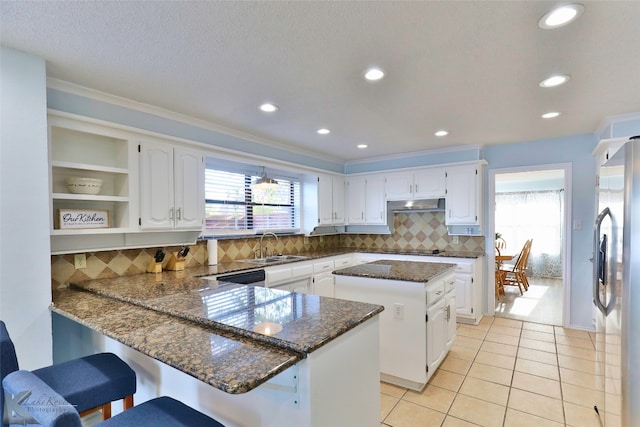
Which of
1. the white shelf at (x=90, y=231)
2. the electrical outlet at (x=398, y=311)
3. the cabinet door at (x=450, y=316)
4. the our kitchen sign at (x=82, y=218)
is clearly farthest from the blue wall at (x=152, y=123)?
the cabinet door at (x=450, y=316)

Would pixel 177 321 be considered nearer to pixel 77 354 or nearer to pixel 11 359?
pixel 11 359

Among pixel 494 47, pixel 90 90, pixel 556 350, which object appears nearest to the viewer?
pixel 494 47

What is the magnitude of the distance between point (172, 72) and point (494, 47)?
201 centimetres

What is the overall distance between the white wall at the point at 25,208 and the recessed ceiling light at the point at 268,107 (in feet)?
4.74

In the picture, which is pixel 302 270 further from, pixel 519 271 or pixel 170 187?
pixel 519 271

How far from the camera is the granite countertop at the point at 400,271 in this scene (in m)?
2.49

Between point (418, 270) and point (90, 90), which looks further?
point (418, 270)

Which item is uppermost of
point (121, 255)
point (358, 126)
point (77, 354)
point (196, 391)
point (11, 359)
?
point (358, 126)

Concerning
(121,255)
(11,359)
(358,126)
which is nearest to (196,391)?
(11,359)

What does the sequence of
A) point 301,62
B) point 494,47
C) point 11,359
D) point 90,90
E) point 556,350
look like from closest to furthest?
point 11,359 → point 494,47 → point 301,62 → point 90,90 → point 556,350

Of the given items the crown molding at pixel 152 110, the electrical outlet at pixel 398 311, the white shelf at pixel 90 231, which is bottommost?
the electrical outlet at pixel 398 311

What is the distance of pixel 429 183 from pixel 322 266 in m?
1.93

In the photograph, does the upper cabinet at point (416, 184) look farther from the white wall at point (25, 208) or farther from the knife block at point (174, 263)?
the white wall at point (25, 208)

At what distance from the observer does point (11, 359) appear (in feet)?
4.26
